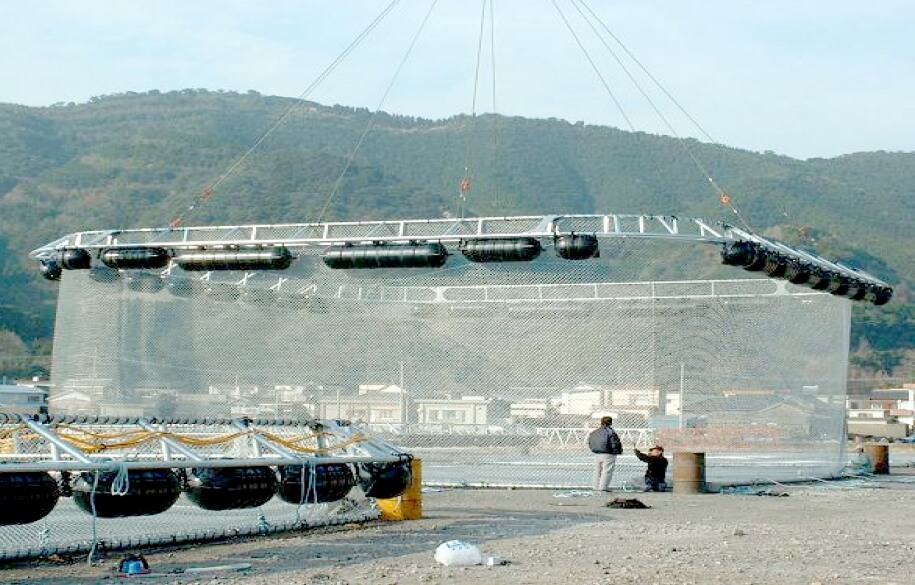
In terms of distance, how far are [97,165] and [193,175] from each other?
48.7 feet

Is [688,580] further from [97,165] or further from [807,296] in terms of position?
[97,165]

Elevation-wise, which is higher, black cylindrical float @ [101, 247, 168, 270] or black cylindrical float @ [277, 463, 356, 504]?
black cylindrical float @ [101, 247, 168, 270]

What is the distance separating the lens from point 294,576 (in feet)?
39.2

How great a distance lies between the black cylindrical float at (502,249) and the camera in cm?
2350

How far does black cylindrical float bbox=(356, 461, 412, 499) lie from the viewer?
54.8 ft

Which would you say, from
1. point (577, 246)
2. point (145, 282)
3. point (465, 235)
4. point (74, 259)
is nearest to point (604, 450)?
point (577, 246)

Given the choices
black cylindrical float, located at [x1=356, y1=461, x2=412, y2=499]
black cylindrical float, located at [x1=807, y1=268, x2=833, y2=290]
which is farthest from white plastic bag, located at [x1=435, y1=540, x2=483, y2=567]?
black cylindrical float, located at [x1=807, y1=268, x2=833, y2=290]

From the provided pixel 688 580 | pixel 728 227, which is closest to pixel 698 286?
pixel 728 227

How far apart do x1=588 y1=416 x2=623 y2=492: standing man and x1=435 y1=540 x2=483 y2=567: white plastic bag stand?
9.10 m

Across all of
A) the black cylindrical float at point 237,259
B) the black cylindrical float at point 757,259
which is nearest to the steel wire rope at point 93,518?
the black cylindrical float at point 237,259

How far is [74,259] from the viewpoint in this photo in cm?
2758

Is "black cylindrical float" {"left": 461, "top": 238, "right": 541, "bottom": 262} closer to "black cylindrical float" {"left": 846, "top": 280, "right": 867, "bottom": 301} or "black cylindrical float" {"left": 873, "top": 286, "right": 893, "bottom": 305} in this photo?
"black cylindrical float" {"left": 846, "top": 280, "right": 867, "bottom": 301}

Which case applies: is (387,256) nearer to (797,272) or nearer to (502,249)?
(502,249)

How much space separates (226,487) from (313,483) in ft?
4.75
